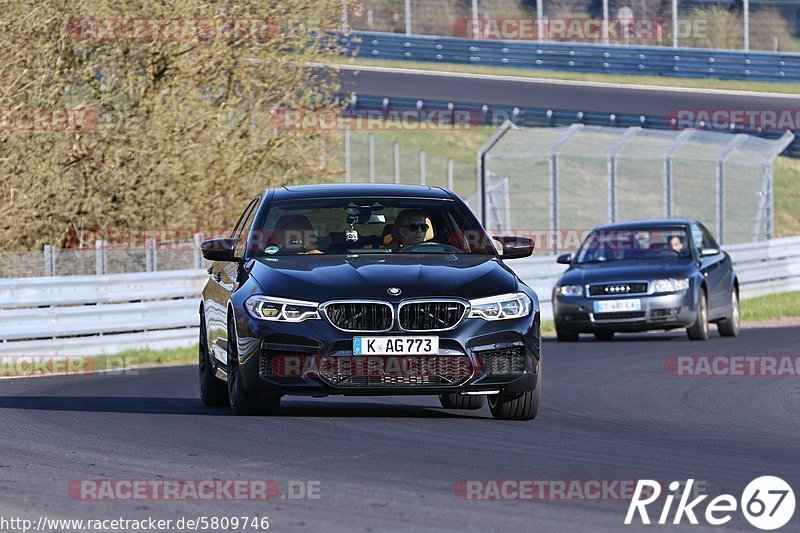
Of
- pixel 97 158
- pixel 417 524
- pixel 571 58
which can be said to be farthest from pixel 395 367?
pixel 571 58

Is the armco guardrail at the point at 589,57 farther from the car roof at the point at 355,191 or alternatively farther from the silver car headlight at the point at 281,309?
the silver car headlight at the point at 281,309

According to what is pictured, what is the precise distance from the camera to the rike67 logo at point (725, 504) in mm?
6520

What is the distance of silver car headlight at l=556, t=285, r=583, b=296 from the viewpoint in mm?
20312

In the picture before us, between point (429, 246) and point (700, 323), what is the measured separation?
32.4 ft

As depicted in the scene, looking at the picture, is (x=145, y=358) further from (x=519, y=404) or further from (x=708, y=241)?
(x=519, y=404)

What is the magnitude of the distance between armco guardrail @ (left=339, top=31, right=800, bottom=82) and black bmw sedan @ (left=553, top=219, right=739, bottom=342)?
20887 mm

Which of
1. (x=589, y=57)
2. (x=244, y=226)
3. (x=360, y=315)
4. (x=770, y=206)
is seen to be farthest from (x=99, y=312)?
(x=589, y=57)

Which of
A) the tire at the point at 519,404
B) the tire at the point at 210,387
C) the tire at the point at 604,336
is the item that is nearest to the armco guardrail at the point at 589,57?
the tire at the point at 604,336

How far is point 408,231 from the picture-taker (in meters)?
10.9

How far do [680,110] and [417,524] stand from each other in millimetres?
34768

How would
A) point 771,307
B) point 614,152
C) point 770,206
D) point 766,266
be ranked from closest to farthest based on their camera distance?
point 614,152 < point 771,307 < point 766,266 < point 770,206

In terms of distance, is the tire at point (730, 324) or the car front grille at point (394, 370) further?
the tire at point (730, 324)

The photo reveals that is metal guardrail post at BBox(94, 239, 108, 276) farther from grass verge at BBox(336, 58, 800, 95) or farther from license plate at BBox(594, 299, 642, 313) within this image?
grass verge at BBox(336, 58, 800, 95)

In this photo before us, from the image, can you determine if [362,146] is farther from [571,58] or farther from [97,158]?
[97,158]
